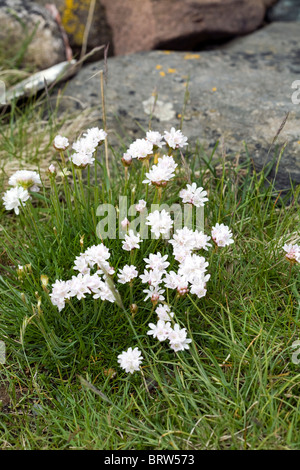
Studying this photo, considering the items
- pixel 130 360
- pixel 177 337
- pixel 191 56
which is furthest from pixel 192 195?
pixel 191 56

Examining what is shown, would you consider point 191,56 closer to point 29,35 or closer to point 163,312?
point 29,35

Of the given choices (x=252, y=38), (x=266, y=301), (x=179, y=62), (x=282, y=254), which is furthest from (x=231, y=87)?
(x=266, y=301)

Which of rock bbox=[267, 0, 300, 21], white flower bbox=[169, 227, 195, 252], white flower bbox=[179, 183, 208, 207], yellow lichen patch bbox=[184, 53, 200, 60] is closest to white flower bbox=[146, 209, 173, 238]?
white flower bbox=[169, 227, 195, 252]

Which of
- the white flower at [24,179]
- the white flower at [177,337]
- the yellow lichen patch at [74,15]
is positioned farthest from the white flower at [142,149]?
the yellow lichen patch at [74,15]

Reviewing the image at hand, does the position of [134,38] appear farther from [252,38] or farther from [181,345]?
[181,345]

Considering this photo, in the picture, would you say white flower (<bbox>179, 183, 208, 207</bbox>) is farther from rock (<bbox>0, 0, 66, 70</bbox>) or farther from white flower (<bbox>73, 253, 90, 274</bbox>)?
rock (<bbox>0, 0, 66, 70</bbox>)

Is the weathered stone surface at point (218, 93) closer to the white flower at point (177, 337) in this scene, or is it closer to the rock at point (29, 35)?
the rock at point (29, 35)
